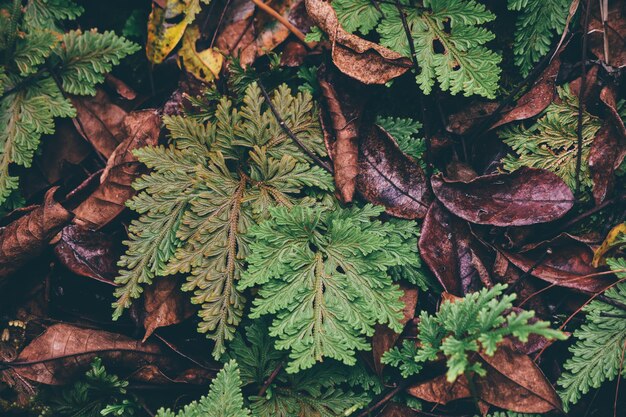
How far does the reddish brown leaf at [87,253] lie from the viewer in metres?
2.76

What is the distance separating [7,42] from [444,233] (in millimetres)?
2617

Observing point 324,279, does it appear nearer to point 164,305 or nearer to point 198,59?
point 164,305

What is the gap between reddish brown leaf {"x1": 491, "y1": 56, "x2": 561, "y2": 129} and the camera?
8.72ft

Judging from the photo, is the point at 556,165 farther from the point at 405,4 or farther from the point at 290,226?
the point at 290,226

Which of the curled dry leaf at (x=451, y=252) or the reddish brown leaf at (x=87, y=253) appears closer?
the curled dry leaf at (x=451, y=252)

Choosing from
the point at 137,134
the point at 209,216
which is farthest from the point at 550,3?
the point at 137,134

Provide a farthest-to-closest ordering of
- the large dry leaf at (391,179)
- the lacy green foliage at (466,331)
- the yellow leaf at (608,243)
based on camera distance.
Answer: the large dry leaf at (391,179) < the yellow leaf at (608,243) < the lacy green foliage at (466,331)

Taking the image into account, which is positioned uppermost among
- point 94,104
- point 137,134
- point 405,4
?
point 405,4

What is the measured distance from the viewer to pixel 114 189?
2842mm

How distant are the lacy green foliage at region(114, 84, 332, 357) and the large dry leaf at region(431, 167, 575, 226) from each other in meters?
0.64

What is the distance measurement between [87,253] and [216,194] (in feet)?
2.59

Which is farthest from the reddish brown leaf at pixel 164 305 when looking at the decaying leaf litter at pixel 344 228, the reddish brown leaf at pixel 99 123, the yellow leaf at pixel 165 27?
the yellow leaf at pixel 165 27

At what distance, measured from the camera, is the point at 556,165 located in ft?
8.54

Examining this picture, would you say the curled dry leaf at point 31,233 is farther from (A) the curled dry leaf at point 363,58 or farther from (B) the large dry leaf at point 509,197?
(B) the large dry leaf at point 509,197
